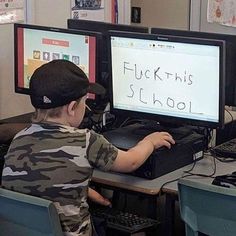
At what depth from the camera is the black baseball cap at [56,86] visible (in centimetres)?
209

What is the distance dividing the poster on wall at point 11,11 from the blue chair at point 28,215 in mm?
1614

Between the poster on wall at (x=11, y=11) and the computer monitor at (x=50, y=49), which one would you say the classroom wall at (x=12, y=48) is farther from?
the computer monitor at (x=50, y=49)

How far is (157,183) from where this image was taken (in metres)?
2.34

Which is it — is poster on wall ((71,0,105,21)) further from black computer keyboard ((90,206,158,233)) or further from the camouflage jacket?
the camouflage jacket

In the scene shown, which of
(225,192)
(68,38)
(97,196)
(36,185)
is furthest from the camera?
(68,38)

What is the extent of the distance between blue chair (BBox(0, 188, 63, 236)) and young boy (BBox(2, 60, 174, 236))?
0.39ft

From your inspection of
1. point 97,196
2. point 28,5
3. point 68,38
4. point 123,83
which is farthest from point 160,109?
point 28,5

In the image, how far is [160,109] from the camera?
259 cm

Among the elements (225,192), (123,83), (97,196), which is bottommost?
(97,196)

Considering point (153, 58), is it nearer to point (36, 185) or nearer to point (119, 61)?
point (119, 61)

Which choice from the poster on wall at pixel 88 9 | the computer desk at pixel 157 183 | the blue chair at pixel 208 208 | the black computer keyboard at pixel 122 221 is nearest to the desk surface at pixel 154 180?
the computer desk at pixel 157 183

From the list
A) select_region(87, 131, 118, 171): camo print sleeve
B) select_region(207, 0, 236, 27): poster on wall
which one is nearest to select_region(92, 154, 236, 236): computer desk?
select_region(87, 131, 118, 171): camo print sleeve

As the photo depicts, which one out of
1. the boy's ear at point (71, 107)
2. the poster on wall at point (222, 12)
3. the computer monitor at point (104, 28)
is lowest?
the boy's ear at point (71, 107)

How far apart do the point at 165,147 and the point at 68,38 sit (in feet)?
2.75
